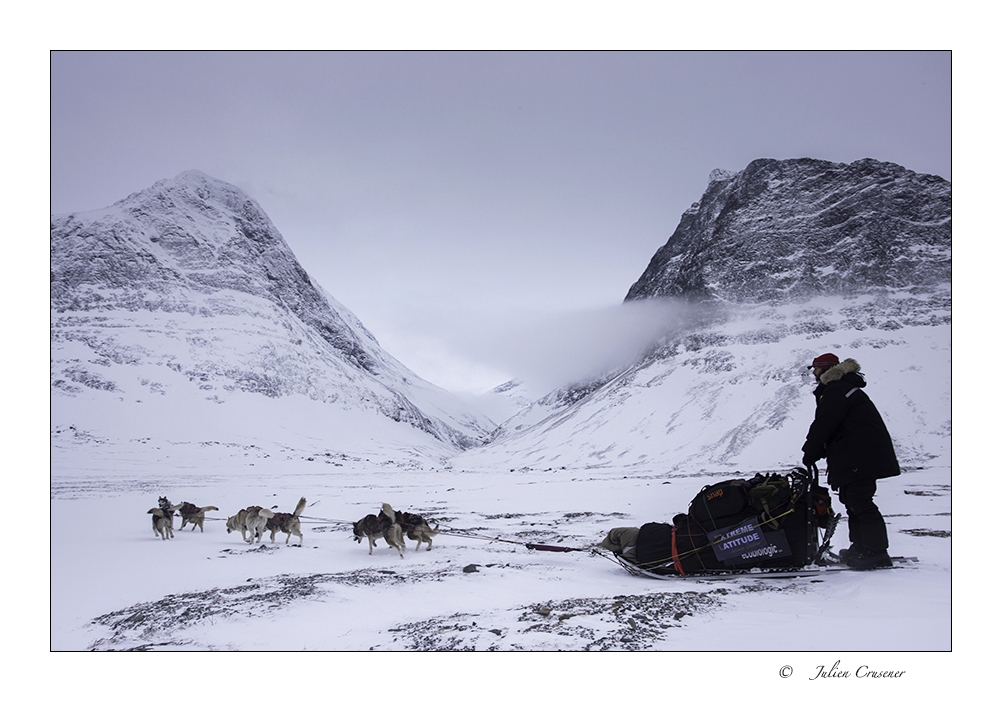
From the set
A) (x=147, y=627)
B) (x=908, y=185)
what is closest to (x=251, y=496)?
(x=147, y=627)

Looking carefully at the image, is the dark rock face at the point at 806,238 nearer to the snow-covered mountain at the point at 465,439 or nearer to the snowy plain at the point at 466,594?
the snow-covered mountain at the point at 465,439

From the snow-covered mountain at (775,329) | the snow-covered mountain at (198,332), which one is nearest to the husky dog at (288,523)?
the snow-covered mountain at (775,329)

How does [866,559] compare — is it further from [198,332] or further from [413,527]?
[198,332]

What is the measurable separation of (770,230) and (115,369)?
71.3 meters

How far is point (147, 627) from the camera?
4.50 metres

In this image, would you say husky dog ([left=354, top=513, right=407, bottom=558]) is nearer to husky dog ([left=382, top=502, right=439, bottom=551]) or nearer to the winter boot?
husky dog ([left=382, top=502, right=439, bottom=551])

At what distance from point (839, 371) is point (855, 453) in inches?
32.3

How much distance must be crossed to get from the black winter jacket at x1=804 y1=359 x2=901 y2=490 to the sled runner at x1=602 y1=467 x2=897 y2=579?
0.25m

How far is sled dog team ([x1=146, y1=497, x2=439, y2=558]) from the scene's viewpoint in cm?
738

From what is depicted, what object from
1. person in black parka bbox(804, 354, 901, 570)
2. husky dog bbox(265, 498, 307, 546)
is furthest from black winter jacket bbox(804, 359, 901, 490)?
husky dog bbox(265, 498, 307, 546)

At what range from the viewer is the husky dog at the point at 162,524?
8.34m

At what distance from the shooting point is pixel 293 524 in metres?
8.05

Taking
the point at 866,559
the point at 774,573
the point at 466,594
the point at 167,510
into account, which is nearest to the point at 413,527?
the point at 466,594

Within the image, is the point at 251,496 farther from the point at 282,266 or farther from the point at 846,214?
the point at 282,266
